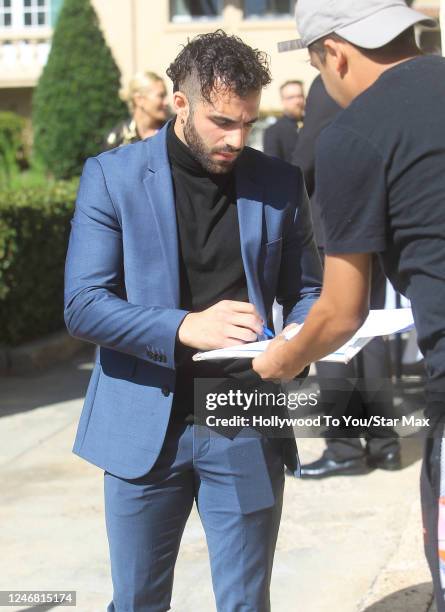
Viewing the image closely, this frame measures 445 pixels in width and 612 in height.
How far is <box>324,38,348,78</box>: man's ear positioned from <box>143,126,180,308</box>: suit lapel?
689 mm

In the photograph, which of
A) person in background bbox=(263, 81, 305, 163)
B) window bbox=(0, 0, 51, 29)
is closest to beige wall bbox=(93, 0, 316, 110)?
window bbox=(0, 0, 51, 29)

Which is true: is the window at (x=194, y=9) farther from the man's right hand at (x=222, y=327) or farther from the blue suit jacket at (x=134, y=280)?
the man's right hand at (x=222, y=327)

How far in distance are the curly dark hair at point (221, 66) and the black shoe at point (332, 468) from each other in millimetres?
3064

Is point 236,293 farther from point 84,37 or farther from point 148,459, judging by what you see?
point 84,37

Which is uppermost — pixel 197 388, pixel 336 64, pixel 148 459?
pixel 336 64

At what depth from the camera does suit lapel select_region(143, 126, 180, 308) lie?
2527 mm

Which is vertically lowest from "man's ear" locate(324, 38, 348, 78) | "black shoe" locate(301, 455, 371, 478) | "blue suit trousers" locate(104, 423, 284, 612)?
"black shoe" locate(301, 455, 371, 478)

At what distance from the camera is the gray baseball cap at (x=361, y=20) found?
6.32ft

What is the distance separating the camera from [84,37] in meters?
19.2

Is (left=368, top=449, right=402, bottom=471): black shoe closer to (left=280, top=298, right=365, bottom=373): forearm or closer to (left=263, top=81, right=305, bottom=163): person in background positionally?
(left=263, top=81, right=305, bottom=163): person in background

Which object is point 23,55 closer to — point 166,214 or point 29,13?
point 29,13

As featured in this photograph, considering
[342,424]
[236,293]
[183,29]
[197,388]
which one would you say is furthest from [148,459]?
[183,29]

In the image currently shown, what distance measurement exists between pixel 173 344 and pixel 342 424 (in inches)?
27.8

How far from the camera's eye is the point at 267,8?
21625 mm
